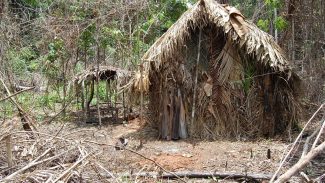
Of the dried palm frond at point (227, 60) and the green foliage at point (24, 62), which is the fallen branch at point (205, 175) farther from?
the green foliage at point (24, 62)

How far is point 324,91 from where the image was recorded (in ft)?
42.2

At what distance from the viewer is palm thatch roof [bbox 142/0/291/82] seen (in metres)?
9.66

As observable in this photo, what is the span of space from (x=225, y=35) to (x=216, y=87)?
1.21 meters

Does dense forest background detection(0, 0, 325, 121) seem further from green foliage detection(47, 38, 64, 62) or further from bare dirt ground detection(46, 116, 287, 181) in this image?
bare dirt ground detection(46, 116, 287, 181)

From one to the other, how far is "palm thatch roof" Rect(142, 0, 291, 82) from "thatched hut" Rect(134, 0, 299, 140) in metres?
0.03

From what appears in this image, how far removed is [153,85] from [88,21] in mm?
3153

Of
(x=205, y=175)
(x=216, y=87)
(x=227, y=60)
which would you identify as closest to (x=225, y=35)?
(x=227, y=60)

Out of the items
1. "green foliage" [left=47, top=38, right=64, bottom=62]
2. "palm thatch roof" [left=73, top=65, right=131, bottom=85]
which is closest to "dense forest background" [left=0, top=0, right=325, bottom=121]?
"green foliage" [left=47, top=38, right=64, bottom=62]

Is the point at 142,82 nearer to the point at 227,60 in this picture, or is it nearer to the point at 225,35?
the point at 227,60

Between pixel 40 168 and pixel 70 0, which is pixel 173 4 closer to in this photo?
pixel 70 0

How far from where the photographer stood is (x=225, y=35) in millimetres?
10188

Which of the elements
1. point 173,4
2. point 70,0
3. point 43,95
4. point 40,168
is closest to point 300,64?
point 173,4

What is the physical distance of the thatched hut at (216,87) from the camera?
397 inches

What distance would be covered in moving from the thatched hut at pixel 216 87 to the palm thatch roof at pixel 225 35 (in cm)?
3
